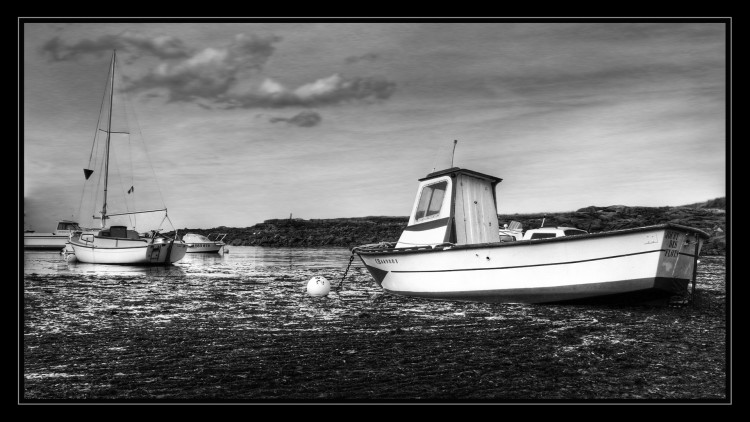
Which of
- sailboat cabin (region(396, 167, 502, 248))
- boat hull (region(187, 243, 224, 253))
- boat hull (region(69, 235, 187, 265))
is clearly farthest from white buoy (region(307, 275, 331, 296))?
boat hull (region(187, 243, 224, 253))

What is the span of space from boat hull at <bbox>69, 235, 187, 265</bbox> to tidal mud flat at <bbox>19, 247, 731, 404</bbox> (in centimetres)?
1148

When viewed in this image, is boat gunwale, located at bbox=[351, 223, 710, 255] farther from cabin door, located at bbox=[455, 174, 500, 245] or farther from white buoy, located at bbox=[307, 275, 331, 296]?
white buoy, located at bbox=[307, 275, 331, 296]

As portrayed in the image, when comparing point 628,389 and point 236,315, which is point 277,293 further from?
point 628,389

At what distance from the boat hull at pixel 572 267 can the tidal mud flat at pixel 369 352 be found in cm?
30

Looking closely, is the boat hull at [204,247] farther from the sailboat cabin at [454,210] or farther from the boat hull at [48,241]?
the sailboat cabin at [454,210]

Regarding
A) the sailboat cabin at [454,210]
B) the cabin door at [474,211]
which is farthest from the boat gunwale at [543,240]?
the cabin door at [474,211]

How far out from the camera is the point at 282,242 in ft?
177

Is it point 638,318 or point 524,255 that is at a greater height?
point 524,255

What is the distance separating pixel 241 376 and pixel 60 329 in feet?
12.5

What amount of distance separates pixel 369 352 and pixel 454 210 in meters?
4.97

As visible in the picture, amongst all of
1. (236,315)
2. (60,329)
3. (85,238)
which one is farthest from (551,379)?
(85,238)

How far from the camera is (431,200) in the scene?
10891mm

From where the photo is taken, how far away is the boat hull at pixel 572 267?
8297mm

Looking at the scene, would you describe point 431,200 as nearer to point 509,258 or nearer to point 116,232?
point 509,258
